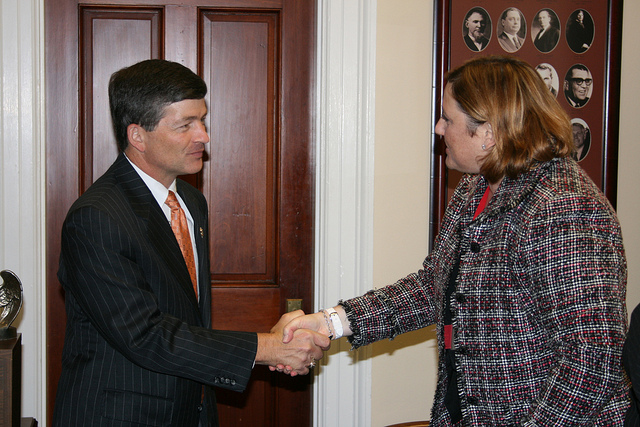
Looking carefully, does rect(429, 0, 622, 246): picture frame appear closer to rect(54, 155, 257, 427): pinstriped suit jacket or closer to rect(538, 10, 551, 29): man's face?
rect(538, 10, 551, 29): man's face

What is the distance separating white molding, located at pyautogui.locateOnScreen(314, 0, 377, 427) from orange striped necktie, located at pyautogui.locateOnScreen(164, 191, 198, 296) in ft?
2.36

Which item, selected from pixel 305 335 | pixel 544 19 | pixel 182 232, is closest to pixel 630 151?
pixel 544 19

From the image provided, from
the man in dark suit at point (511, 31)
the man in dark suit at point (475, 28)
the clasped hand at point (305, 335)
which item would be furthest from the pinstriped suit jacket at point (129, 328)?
the man in dark suit at point (511, 31)

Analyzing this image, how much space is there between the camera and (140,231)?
1.66m

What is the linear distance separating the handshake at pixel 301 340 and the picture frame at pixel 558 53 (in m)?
0.68

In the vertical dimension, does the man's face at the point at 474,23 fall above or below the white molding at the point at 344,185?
above

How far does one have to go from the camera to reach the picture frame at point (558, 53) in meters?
2.44

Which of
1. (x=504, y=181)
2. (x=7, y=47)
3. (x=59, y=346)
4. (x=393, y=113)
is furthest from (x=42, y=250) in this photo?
(x=504, y=181)

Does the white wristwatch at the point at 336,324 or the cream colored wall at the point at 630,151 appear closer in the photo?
the white wristwatch at the point at 336,324

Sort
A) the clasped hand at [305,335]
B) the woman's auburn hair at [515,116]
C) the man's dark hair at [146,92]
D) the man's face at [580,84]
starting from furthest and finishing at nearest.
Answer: the man's face at [580,84]
the clasped hand at [305,335]
the man's dark hair at [146,92]
the woman's auburn hair at [515,116]

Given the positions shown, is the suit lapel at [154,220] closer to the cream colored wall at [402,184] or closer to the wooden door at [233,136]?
the wooden door at [233,136]

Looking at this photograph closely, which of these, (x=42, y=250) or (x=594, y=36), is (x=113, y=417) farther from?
(x=594, y=36)

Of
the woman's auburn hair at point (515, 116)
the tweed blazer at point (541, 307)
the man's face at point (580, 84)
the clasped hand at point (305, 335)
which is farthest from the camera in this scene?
the man's face at point (580, 84)

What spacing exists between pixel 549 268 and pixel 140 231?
107 centimetres
